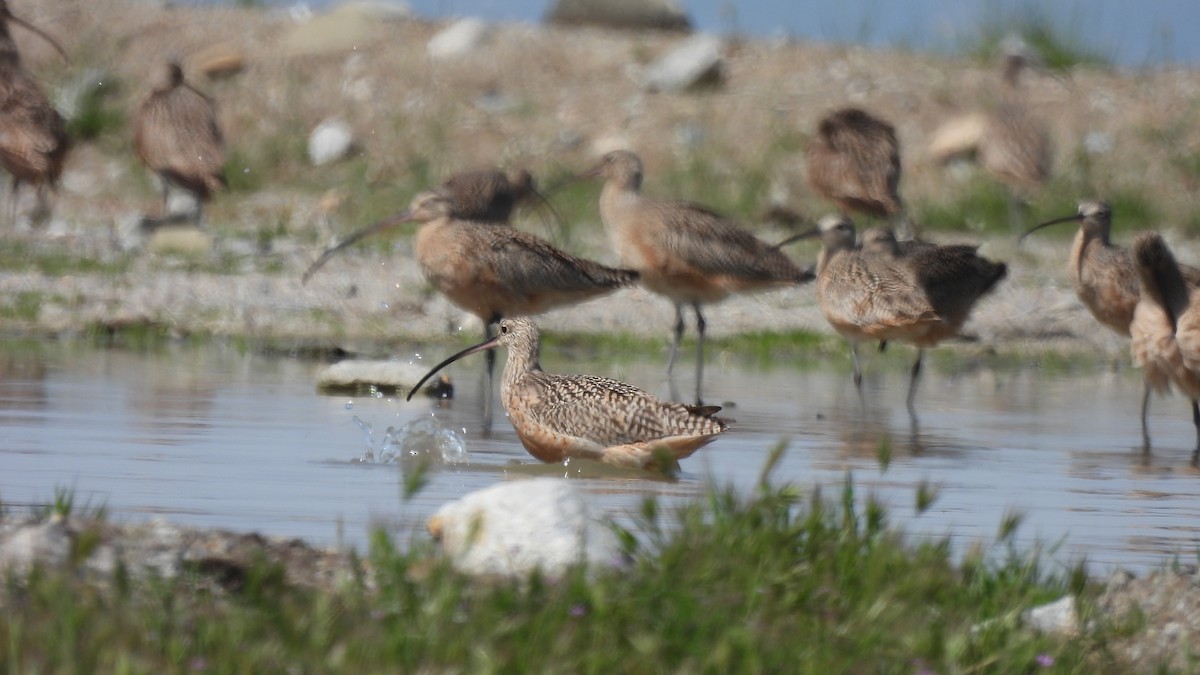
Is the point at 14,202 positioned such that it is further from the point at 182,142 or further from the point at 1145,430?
the point at 1145,430

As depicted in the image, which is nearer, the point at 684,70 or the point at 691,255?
the point at 691,255

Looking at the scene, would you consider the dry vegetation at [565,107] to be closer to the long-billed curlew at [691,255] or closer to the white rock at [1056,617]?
the long-billed curlew at [691,255]

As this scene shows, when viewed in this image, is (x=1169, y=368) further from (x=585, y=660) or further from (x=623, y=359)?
(x=585, y=660)

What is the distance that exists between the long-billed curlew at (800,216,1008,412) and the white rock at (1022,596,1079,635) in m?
6.92

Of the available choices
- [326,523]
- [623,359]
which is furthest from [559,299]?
[326,523]

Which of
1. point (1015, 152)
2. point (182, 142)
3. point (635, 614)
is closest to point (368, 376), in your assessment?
point (635, 614)

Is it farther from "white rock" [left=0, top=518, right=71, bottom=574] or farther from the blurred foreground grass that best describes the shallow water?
"white rock" [left=0, top=518, right=71, bottom=574]

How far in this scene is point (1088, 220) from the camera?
45.5 ft

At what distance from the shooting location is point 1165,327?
10.0 metres

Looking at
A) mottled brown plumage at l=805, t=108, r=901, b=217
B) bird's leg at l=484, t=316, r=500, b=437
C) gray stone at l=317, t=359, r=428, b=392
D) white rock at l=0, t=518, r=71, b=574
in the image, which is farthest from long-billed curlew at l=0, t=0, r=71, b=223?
white rock at l=0, t=518, r=71, b=574

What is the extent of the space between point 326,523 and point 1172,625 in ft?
8.43

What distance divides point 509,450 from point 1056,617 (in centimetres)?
449

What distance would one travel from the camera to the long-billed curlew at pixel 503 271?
470 inches

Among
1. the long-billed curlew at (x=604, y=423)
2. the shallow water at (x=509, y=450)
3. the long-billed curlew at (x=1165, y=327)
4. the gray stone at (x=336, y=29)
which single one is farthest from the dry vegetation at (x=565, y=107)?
the long-billed curlew at (x=604, y=423)
